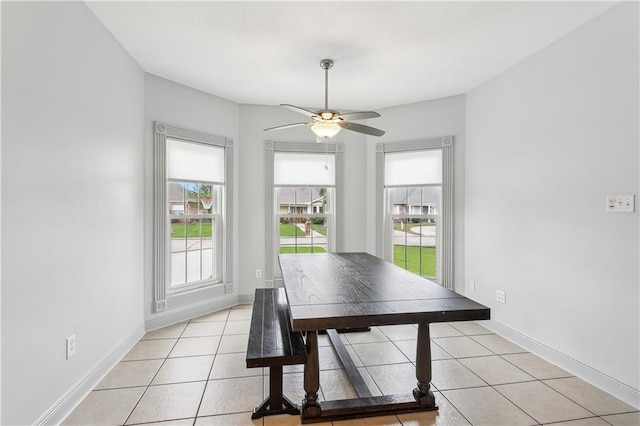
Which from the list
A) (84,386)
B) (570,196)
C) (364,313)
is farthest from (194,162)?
(570,196)

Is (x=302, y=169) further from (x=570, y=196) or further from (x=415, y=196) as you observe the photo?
(x=570, y=196)

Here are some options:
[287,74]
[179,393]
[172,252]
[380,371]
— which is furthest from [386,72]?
[179,393]

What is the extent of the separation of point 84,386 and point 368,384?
1.98 meters

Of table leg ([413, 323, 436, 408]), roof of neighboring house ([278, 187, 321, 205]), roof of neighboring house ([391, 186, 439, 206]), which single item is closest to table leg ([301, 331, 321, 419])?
table leg ([413, 323, 436, 408])

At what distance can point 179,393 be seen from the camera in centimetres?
222

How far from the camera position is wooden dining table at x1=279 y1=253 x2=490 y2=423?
1678mm

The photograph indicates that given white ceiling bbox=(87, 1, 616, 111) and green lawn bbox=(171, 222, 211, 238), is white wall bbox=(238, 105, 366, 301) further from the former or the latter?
white ceiling bbox=(87, 1, 616, 111)

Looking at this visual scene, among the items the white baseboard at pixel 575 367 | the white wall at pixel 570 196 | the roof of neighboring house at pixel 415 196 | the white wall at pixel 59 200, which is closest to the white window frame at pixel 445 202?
the roof of neighboring house at pixel 415 196

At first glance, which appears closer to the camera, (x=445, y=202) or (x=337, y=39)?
(x=337, y=39)

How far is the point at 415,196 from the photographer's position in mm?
4301

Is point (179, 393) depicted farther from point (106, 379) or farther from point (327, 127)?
point (327, 127)

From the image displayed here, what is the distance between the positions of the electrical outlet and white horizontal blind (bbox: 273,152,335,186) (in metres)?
2.75

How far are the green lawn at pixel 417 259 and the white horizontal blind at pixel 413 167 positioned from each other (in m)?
0.89

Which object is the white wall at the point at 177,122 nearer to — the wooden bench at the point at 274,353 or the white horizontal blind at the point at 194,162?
the white horizontal blind at the point at 194,162
